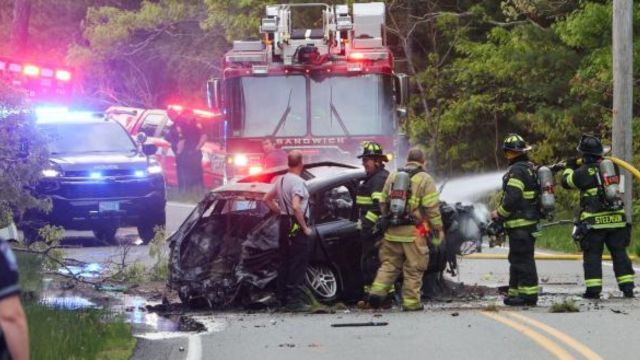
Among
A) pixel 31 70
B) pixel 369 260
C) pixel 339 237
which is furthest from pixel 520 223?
pixel 31 70

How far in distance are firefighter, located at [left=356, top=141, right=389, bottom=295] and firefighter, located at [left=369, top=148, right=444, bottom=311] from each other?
0.11 metres

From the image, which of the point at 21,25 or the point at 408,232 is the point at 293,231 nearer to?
the point at 408,232

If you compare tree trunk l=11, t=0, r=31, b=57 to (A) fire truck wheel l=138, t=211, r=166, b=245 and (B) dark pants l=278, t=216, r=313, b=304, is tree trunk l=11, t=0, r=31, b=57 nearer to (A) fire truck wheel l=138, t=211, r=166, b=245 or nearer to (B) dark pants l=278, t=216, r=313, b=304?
(A) fire truck wheel l=138, t=211, r=166, b=245

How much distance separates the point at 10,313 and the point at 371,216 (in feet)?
23.4

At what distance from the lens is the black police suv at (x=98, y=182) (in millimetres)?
16844

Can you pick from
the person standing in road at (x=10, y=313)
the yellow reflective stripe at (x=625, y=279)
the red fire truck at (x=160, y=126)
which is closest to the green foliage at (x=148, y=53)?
the red fire truck at (x=160, y=126)

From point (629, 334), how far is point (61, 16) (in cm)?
3145

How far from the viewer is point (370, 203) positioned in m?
11.0

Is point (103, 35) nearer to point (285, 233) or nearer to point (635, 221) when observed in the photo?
point (635, 221)

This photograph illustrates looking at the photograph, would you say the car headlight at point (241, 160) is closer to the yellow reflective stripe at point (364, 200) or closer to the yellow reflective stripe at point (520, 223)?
the yellow reflective stripe at point (364, 200)

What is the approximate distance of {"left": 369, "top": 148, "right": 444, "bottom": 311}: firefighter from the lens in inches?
427

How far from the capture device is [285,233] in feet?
36.3

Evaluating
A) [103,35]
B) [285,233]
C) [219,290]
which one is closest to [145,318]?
[219,290]

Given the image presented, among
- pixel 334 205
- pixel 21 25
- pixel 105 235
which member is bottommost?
pixel 105 235
